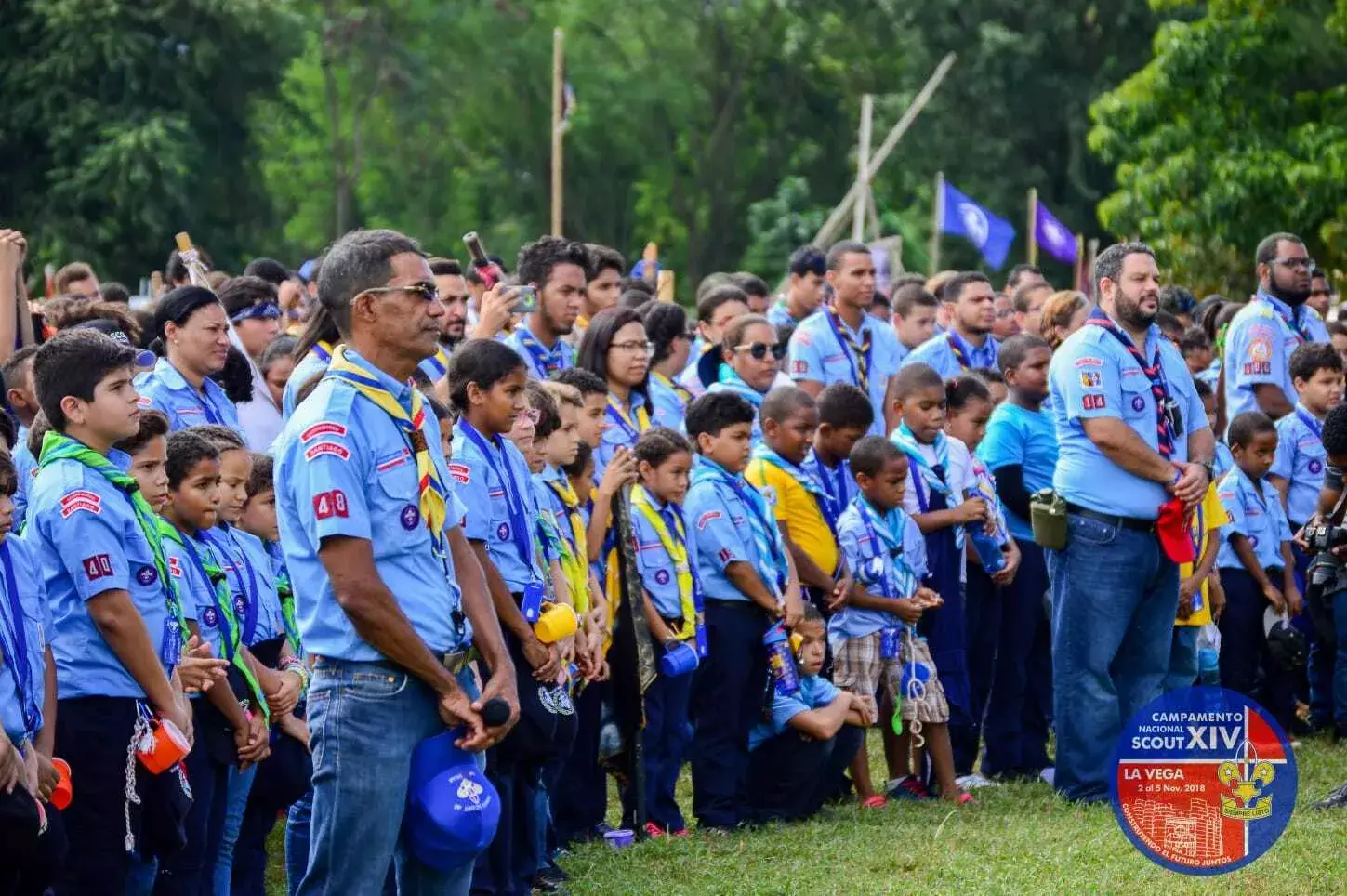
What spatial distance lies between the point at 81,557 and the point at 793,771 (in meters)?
4.16

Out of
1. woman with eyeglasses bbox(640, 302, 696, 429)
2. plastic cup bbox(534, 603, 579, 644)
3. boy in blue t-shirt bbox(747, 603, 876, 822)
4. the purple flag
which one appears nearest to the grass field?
boy in blue t-shirt bbox(747, 603, 876, 822)

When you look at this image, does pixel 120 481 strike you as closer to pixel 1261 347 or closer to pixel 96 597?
pixel 96 597

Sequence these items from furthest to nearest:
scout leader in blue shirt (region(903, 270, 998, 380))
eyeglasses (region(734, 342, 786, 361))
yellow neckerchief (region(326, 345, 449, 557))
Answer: scout leader in blue shirt (region(903, 270, 998, 380)) → eyeglasses (region(734, 342, 786, 361)) → yellow neckerchief (region(326, 345, 449, 557))

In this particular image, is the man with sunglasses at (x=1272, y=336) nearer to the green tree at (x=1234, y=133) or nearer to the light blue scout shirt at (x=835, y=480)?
the light blue scout shirt at (x=835, y=480)

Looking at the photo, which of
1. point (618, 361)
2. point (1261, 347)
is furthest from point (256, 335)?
point (1261, 347)

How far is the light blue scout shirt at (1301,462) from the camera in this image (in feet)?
37.8

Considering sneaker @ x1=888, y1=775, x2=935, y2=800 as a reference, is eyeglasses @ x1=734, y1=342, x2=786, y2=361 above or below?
above

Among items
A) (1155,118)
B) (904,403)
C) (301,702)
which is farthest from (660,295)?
(1155,118)

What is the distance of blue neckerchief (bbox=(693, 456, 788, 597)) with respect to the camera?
8.86m

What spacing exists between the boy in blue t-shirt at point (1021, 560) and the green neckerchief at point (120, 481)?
17.3ft

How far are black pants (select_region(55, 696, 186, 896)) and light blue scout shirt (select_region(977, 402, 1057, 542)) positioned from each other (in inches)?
224

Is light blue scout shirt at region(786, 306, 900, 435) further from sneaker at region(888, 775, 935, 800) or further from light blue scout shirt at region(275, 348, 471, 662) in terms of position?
light blue scout shirt at region(275, 348, 471, 662)

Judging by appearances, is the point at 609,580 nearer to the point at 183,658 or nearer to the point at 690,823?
the point at 690,823

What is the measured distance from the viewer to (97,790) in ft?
19.0
